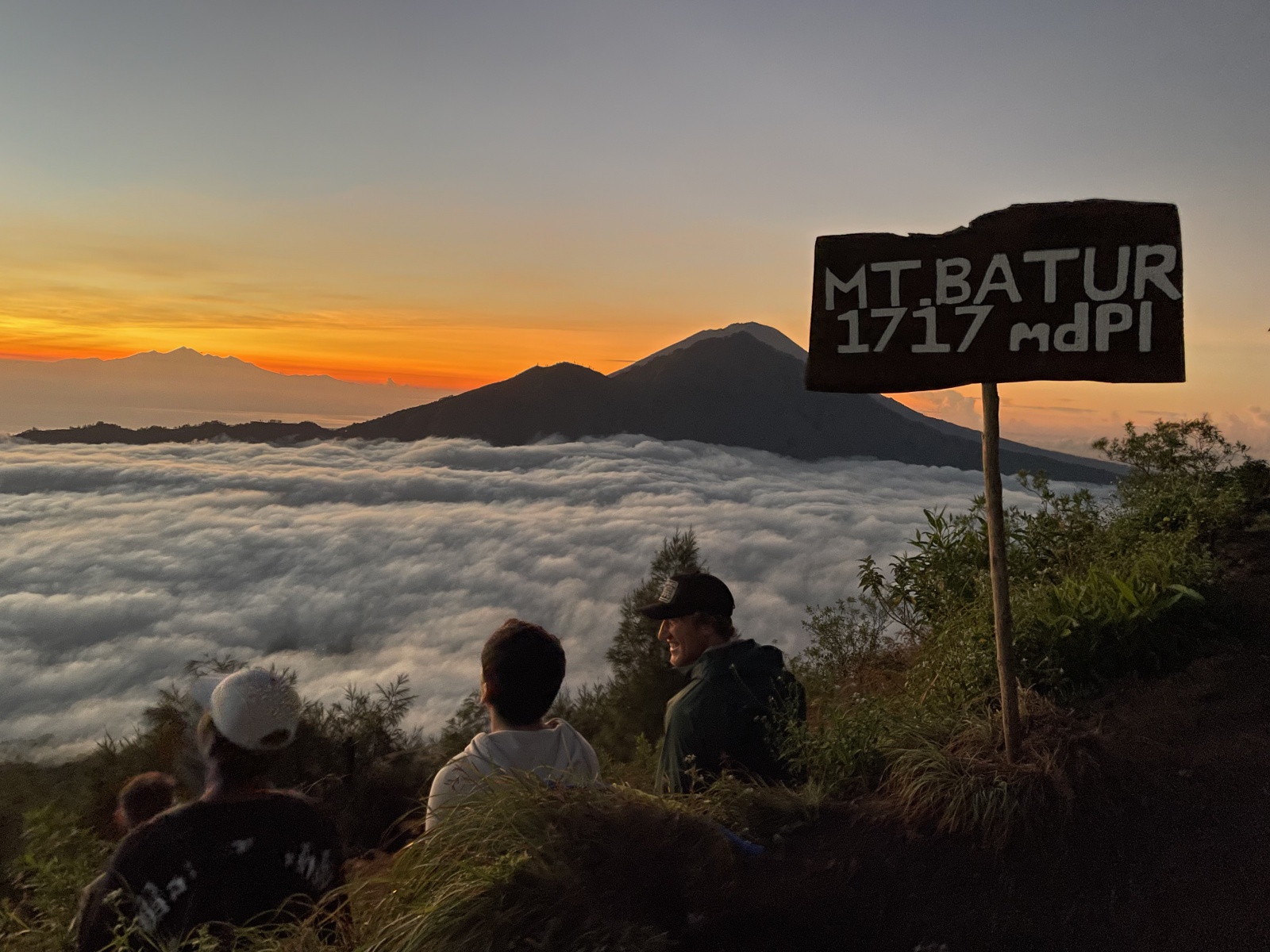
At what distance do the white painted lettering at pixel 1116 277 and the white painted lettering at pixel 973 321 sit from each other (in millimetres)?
483

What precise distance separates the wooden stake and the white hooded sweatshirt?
→ 90.7 inches

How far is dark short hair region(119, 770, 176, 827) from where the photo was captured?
3.63 m

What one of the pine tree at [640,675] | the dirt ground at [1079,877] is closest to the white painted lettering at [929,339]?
the dirt ground at [1079,877]

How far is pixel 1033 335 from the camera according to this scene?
445 centimetres

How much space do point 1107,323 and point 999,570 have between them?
137 centimetres

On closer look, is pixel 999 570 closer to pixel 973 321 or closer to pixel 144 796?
pixel 973 321

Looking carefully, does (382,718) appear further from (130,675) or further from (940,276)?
(130,675)

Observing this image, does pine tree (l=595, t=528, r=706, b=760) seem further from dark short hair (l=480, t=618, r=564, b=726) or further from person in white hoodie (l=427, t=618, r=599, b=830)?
dark short hair (l=480, t=618, r=564, b=726)

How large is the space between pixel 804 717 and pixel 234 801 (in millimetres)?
2847

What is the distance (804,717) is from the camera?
4523 millimetres

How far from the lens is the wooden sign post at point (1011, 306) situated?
4.34 meters

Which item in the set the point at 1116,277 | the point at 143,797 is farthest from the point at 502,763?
the point at 1116,277

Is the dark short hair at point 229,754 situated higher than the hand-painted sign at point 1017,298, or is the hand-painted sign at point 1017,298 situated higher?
the hand-painted sign at point 1017,298

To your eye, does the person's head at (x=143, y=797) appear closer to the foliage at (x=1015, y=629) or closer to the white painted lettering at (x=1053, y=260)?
the foliage at (x=1015, y=629)
